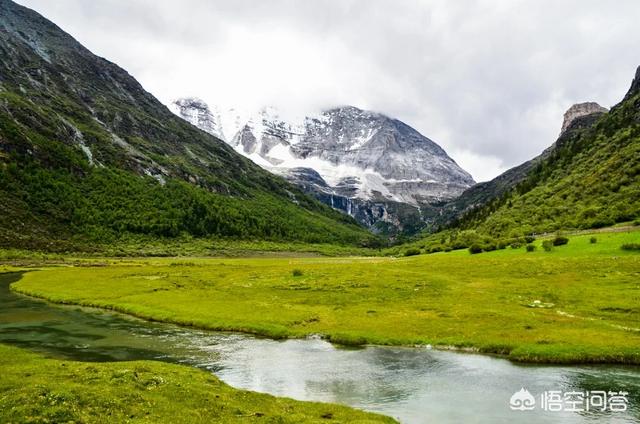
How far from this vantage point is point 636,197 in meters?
129

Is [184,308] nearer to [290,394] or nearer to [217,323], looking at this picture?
[217,323]

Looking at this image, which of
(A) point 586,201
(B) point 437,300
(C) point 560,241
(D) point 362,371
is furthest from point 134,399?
(A) point 586,201

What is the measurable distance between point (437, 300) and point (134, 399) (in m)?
51.5

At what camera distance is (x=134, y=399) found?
1146 inches

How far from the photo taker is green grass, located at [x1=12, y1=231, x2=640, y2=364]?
2004 inches

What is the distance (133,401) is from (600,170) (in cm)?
17652

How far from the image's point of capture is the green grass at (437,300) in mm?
50906

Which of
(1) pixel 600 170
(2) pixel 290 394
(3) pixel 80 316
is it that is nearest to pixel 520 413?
(2) pixel 290 394

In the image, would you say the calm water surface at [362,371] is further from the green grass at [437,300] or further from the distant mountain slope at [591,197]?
the distant mountain slope at [591,197]

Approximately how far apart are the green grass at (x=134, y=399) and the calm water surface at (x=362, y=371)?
397 cm

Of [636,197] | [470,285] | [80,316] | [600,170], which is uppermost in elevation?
[600,170]

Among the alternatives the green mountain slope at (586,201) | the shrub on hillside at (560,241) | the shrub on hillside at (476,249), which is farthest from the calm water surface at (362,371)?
the green mountain slope at (586,201)

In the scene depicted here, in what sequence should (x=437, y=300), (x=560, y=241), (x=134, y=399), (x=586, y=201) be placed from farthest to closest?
(x=586, y=201) < (x=560, y=241) < (x=437, y=300) < (x=134, y=399)

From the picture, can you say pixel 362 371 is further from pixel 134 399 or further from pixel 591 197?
pixel 591 197
